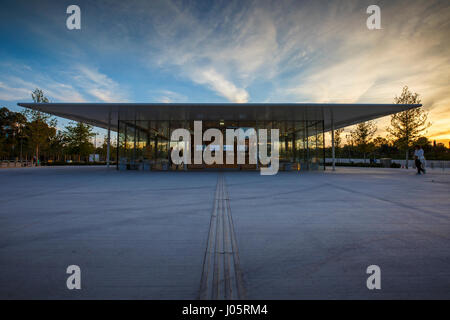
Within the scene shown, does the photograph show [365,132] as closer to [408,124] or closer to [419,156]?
[408,124]

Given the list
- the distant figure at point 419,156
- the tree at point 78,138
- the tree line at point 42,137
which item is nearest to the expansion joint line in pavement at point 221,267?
the distant figure at point 419,156

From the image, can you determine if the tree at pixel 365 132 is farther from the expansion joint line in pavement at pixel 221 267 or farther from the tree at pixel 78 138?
the tree at pixel 78 138

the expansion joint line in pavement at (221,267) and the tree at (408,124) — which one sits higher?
the tree at (408,124)

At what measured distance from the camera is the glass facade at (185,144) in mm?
20656

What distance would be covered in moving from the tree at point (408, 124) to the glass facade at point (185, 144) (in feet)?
33.4

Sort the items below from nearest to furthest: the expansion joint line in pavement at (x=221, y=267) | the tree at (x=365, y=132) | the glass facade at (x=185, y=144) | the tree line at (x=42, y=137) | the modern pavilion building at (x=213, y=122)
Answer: the expansion joint line in pavement at (x=221, y=267)
the modern pavilion building at (x=213, y=122)
the glass facade at (x=185, y=144)
the tree line at (x=42, y=137)
the tree at (x=365, y=132)

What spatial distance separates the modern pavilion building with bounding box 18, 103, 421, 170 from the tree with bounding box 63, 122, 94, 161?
68.0 feet

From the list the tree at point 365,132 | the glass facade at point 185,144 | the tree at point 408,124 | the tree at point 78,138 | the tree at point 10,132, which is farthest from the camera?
the tree at point 10,132

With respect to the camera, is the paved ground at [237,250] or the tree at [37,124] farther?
the tree at [37,124]

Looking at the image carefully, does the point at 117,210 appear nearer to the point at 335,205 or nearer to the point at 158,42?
the point at 335,205

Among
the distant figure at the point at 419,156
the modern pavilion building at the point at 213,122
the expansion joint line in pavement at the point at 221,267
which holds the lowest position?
the expansion joint line in pavement at the point at 221,267

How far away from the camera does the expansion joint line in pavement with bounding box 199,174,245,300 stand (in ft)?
5.65

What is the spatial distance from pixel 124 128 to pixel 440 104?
34.5 metres
